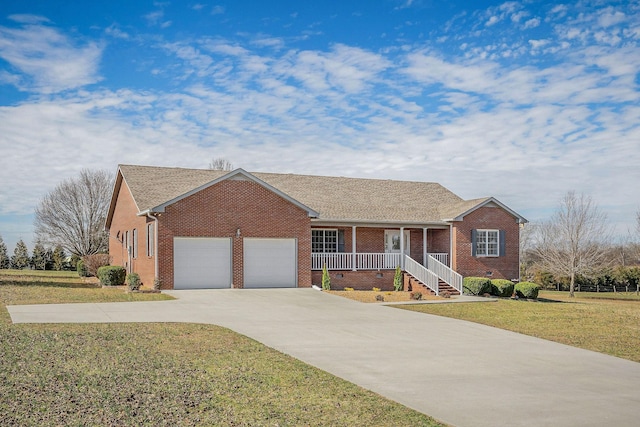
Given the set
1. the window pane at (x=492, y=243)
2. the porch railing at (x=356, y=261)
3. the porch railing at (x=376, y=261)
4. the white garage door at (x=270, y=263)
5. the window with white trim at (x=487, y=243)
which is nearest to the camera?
the white garage door at (x=270, y=263)

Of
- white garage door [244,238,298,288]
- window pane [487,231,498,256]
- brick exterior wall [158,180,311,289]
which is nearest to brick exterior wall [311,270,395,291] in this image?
brick exterior wall [158,180,311,289]

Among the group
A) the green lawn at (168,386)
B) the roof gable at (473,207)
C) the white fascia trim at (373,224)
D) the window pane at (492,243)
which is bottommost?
the green lawn at (168,386)

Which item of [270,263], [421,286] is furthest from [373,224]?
[270,263]

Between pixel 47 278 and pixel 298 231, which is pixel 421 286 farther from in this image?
pixel 47 278

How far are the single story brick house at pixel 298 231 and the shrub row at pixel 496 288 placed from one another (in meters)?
0.63

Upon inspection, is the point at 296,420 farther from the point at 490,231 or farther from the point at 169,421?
the point at 490,231

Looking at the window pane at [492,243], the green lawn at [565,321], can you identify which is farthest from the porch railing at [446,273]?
the green lawn at [565,321]

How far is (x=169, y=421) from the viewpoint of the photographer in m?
7.67

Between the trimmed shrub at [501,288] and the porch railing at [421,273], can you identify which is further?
the porch railing at [421,273]

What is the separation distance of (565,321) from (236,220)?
1374 centimetres

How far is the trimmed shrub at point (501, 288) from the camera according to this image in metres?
29.3

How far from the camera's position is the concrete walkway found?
28.9 ft

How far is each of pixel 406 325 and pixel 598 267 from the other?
3041cm

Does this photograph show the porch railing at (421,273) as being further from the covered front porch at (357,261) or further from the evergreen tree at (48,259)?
the evergreen tree at (48,259)
